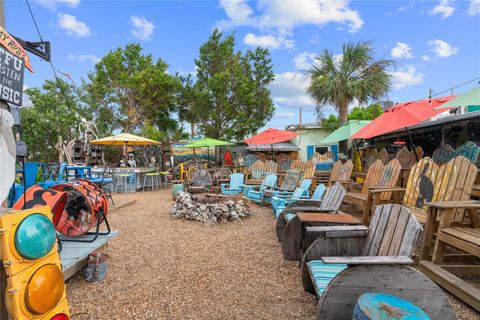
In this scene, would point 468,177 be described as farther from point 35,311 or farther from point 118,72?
point 118,72

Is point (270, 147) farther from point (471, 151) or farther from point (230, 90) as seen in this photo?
point (471, 151)

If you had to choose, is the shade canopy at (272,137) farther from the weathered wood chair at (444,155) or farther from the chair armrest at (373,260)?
the chair armrest at (373,260)

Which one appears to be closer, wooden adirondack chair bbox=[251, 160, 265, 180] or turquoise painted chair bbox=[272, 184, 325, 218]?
turquoise painted chair bbox=[272, 184, 325, 218]

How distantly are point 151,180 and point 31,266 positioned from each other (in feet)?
31.2

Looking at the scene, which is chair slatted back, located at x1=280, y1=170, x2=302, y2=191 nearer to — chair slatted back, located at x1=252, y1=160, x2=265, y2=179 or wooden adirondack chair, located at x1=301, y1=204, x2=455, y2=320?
chair slatted back, located at x1=252, y1=160, x2=265, y2=179

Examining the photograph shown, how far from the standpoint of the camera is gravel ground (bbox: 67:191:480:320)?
223 centimetres

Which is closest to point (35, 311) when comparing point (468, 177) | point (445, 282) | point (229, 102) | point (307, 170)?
point (445, 282)

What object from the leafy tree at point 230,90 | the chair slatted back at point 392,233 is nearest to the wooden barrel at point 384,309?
the chair slatted back at point 392,233

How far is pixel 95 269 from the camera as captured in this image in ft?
9.08

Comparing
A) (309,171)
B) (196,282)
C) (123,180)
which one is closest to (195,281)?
(196,282)

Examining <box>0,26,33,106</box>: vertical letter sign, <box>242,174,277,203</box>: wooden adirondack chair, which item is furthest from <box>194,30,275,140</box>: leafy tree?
<box>0,26,33,106</box>: vertical letter sign

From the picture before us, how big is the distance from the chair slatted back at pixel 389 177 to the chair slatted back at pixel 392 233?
2576 millimetres

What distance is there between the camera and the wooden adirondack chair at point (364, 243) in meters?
1.87

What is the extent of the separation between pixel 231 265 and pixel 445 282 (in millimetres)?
1949
